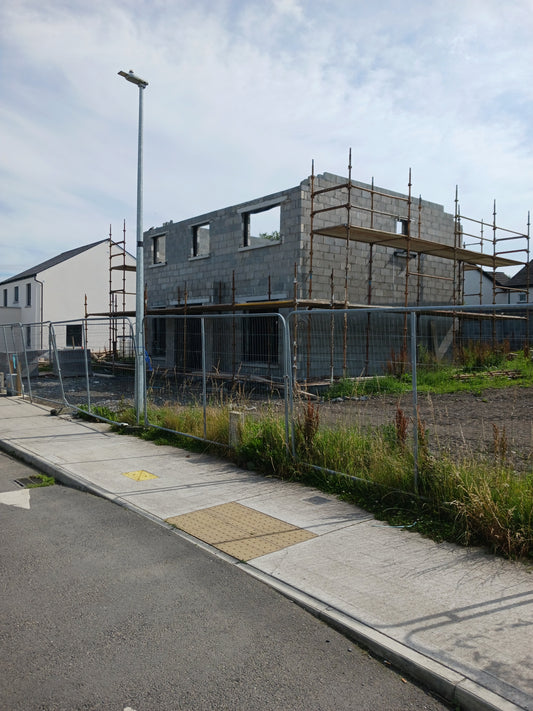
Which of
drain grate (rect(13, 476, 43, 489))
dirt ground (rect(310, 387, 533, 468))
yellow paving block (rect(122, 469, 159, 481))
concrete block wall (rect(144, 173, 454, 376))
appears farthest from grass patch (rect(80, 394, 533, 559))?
concrete block wall (rect(144, 173, 454, 376))

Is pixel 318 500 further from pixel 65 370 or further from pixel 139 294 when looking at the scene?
pixel 65 370

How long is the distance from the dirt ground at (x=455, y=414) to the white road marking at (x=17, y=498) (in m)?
3.37

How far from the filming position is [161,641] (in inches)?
141

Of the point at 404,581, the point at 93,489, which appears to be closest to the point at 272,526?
the point at 404,581

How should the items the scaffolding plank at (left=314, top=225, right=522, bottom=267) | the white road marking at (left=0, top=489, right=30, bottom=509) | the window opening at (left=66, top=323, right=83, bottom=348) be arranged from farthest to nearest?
the scaffolding plank at (left=314, top=225, right=522, bottom=267), the window opening at (left=66, top=323, right=83, bottom=348), the white road marking at (left=0, top=489, right=30, bottom=509)

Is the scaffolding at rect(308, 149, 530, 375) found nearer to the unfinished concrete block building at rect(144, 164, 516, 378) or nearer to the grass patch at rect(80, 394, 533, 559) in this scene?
the unfinished concrete block building at rect(144, 164, 516, 378)

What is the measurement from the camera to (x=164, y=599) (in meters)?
4.15

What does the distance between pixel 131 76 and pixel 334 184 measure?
8074mm

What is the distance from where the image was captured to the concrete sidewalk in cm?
329

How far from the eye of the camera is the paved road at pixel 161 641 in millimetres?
3055

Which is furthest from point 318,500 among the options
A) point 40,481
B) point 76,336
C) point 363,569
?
point 76,336

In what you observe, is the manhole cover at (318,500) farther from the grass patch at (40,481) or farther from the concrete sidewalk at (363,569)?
the grass patch at (40,481)

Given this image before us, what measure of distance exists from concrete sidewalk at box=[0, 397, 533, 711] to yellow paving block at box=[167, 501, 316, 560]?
0.01 m

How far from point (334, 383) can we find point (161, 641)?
9443mm
